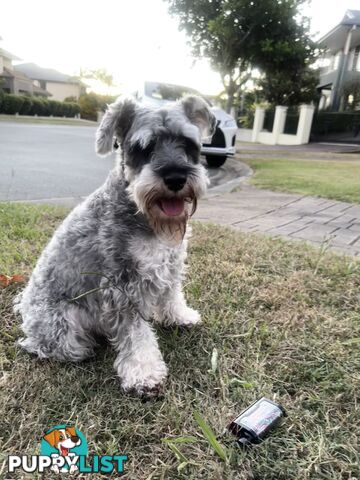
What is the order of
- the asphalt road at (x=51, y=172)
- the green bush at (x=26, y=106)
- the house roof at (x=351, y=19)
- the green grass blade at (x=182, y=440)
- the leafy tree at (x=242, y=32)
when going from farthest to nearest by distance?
the green bush at (x=26, y=106) < the house roof at (x=351, y=19) < the leafy tree at (x=242, y=32) < the asphalt road at (x=51, y=172) < the green grass blade at (x=182, y=440)

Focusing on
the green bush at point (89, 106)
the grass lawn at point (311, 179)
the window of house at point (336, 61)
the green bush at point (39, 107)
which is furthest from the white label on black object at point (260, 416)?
the green bush at point (89, 106)

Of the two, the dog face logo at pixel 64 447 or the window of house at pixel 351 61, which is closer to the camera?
the dog face logo at pixel 64 447

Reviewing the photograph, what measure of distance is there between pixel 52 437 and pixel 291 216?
4970 mm

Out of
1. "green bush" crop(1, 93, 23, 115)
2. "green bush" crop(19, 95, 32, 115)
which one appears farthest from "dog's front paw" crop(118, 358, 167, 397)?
"green bush" crop(19, 95, 32, 115)

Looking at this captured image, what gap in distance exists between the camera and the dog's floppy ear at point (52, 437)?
6.33 feet

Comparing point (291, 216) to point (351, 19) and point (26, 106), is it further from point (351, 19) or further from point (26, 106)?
point (26, 106)

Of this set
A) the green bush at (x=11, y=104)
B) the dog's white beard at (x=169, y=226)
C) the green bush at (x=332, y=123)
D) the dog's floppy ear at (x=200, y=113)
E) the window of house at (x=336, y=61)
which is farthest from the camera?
the green bush at (x=11, y=104)

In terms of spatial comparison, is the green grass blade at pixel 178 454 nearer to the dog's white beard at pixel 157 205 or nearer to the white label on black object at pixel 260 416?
the white label on black object at pixel 260 416

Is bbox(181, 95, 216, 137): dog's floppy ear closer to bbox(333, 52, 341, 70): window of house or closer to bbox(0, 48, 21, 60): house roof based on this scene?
bbox(333, 52, 341, 70): window of house

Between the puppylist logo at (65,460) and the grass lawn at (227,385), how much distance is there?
0.04 m

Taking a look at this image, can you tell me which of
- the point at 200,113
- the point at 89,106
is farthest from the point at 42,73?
the point at 200,113

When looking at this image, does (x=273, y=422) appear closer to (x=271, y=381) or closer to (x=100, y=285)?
(x=271, y=381)

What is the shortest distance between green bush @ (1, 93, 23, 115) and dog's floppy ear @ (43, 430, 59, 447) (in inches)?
1655

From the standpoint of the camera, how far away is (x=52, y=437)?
6.43ft
